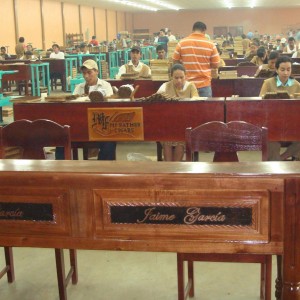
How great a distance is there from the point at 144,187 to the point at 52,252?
1953 mm

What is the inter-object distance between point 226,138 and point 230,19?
105 ft

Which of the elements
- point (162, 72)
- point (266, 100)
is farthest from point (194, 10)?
point (266, 100)

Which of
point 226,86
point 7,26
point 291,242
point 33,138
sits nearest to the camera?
point 291,242

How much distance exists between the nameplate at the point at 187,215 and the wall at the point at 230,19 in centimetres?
3268

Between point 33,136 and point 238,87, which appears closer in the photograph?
point 33,136

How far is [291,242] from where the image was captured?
4.79 feet

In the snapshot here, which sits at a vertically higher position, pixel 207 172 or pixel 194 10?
pixel 194 10

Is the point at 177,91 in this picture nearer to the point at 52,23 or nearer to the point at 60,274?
the point at 60,274

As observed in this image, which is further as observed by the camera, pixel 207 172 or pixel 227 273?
pixel 227 273

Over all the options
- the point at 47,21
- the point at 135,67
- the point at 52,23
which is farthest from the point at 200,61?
the point at 52,23

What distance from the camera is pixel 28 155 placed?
2793mm

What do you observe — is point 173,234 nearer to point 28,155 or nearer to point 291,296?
point 291,296

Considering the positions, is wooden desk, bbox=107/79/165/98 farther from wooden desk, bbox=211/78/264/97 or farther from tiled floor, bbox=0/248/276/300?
tiled floor, bbox=0/248/276/300

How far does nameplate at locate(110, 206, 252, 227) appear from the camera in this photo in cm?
146
